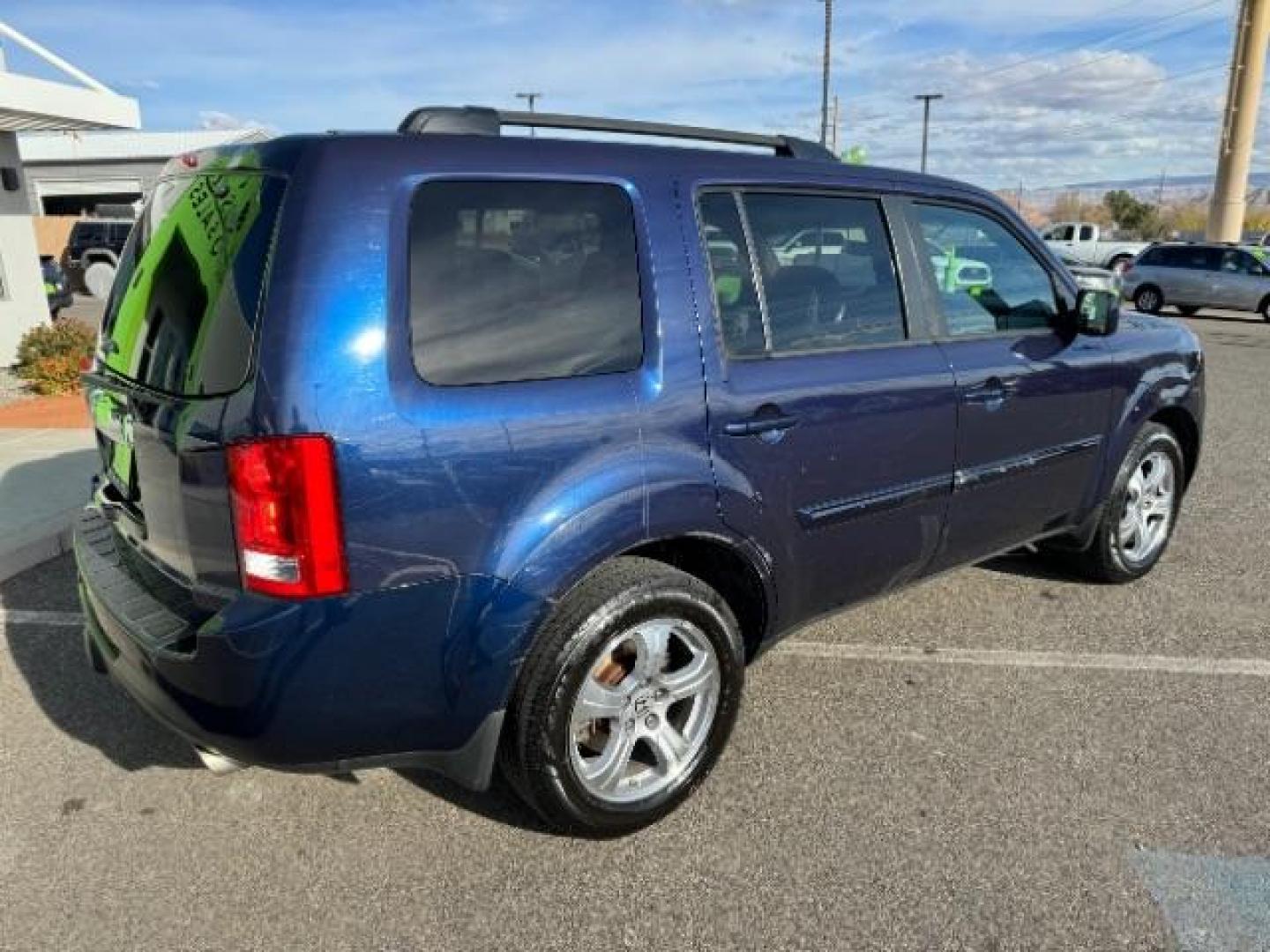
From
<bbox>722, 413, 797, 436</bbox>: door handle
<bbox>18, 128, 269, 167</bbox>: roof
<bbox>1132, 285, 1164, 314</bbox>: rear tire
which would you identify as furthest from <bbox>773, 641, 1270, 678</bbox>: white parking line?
<bbox>18, 128, 269, 167</bbox>: roof

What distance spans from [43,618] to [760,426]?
3.29m

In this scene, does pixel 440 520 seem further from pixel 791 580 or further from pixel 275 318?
pixel 791 580

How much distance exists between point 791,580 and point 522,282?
1.27 m

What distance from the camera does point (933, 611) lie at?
4.30 metres

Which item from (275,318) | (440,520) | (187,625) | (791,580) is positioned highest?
(275,318)

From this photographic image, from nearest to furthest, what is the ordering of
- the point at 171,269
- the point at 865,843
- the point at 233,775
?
the point at 171,269
the point at 865,843
the point at 233,775

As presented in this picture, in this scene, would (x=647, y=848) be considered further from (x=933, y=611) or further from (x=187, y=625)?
(x=933, y=611)

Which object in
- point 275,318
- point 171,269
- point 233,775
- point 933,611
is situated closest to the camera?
point 275,318

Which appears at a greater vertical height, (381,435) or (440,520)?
(381,435)

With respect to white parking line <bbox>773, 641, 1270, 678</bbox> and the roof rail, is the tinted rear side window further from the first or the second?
white parking line <bbox>773, 641, 1270, 678</bbox>

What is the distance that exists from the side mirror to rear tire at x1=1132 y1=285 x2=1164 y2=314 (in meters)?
20.7

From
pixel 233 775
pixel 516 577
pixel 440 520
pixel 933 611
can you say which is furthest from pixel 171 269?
pixel 933 611

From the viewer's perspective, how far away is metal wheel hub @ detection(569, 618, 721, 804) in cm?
266

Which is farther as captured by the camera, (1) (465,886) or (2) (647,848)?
(2) (647,848)
